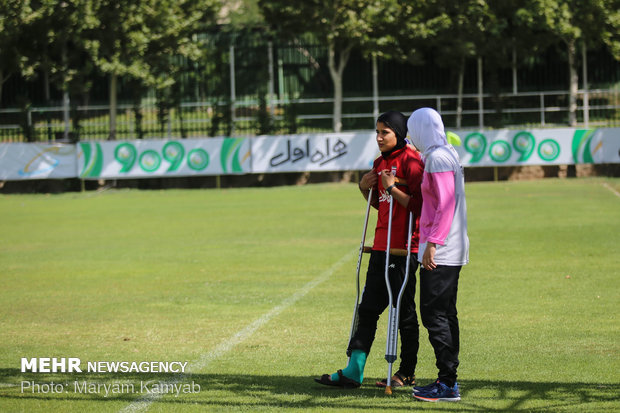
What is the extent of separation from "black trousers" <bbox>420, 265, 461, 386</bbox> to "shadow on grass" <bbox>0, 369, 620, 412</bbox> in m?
0.28

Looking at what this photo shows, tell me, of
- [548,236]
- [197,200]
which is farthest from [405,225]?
[197,200]

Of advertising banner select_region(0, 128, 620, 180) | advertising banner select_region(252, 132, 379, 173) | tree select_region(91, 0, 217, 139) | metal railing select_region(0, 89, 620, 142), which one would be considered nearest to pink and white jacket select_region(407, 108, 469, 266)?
→ advertising banner select_region(0, 128, 620, 180)

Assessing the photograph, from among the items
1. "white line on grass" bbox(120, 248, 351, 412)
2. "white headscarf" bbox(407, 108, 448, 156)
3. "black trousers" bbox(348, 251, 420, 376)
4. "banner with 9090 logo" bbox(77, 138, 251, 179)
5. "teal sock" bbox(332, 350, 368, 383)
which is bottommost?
"white line on grass" bbox(120, 248, 351, 412)

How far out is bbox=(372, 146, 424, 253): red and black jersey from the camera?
668 cm

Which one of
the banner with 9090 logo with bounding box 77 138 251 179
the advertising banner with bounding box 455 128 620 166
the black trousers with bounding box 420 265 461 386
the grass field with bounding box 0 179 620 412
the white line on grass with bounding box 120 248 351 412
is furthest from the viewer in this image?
the banner with 9090 logo with bounding box 77 138 251 179

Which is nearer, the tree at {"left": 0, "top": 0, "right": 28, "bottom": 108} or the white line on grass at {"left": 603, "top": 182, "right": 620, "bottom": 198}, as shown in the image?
the white line on grass at {"left": 603, "top": 182, "right": 620, "bottom": 198}

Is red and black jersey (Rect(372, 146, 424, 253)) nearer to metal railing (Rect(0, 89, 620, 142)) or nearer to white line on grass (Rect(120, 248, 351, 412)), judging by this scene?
white line on grass (Rect(120, 248, 351, 412))

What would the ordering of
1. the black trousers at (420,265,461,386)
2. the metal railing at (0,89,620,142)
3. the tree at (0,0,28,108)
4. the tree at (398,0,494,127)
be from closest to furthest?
the black trousers at (420,265,461,386) → the tree at (0,0,28,108) → the metal railing at (0,89,620,142) → the tree at (398,0,494,127)

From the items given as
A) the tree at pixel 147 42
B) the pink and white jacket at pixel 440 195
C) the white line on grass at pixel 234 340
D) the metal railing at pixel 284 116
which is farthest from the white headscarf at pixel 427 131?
the tree at pixel 147 42

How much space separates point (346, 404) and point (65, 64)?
35.6m

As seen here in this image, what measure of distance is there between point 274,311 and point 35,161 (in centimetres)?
2461

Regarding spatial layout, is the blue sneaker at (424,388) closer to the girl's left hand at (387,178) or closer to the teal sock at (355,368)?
the teal sock at (355,368)

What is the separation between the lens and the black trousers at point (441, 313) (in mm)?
6285

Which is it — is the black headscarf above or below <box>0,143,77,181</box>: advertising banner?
above
